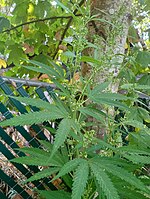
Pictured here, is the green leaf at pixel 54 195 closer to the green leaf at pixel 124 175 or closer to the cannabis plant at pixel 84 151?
the cannabis plant at pixel 84 151

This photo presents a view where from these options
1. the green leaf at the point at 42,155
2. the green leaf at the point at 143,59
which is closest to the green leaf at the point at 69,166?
the green leaf at the point at 42,155

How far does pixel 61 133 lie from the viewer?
42.1 inches

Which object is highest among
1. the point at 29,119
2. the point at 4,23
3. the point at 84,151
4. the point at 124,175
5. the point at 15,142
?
the point at 4,23

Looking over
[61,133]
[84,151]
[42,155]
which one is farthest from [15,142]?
[61,133]

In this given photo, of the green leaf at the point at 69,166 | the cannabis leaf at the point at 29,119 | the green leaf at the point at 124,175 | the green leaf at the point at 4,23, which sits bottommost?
the green leaf at the point at 124,175

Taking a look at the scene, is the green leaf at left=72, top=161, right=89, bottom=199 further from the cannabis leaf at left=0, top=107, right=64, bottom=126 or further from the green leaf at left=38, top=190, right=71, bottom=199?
the green leaf at left=38, top=190, right=71, bottom=199

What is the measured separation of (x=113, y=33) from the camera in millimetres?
1548

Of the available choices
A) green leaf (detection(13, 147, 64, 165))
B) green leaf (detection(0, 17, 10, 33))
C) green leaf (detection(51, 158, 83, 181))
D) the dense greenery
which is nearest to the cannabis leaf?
the dense greenery

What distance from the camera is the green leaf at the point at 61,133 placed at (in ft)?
3.42

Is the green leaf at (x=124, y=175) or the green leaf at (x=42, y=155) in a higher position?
the green leaf at (x=42, y=155)

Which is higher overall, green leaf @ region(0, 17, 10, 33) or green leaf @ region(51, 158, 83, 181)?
green leaf @ region(0, 17, 10, 33)

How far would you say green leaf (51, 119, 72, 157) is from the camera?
3.42 feet

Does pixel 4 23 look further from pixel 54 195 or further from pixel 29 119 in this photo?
pixel 29 119

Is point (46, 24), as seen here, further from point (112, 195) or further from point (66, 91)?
point (112, 195)
